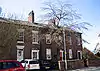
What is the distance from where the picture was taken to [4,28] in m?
23.2

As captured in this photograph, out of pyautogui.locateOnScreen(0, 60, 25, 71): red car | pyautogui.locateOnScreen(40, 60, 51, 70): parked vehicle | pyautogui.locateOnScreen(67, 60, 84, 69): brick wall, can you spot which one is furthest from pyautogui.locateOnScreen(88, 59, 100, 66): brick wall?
pyautogui.locateOnScreen(0, 60, 25, 71): red car

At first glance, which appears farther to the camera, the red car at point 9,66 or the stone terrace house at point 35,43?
the stone terrace house at point 35,43

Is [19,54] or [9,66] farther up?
[9,66]

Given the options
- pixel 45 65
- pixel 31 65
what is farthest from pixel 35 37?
pixel 31 65

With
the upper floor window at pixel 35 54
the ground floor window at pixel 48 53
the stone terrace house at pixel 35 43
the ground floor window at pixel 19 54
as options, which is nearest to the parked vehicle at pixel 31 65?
the stone terrace house at pixel 35 43

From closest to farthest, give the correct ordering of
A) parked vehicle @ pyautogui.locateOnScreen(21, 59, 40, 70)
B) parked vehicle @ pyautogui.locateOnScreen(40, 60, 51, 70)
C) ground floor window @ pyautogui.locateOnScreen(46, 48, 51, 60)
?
parked vehicle @ pyautogui.locateOnScreen(21, 59, 40, 70), parked vehicle @ pyautogui.locateOnScreen(40, 60, 51, 70), ground floor window @ pyautogui.locateOnScreen(46, 48, 51, 60)

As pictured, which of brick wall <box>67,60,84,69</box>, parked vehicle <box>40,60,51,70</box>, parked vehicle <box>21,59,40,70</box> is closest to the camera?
parked vehicle <box>21,59,40,70</box>

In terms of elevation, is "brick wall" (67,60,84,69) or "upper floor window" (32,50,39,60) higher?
"upper floor window" (32,50,39,60)

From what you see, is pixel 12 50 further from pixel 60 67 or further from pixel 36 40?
pixel 60 67

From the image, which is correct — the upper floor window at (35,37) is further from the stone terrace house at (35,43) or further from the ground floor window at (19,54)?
the ground floor window at (19,54)

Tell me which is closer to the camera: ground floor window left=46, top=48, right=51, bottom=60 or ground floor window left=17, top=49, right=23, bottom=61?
ground floor window left=17, top=49, right=23, bottom=61

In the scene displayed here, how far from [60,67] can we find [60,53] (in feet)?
33.3

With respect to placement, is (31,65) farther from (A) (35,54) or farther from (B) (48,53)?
(B) (48,53)

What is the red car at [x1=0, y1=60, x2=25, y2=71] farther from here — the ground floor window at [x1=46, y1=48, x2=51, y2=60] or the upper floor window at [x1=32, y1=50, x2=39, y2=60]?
the ground floor window at [x1=46, y1=48, x2=51, y2=60]
